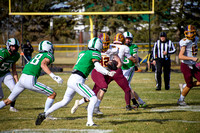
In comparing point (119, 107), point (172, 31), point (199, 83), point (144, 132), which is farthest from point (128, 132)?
point (172, 31)

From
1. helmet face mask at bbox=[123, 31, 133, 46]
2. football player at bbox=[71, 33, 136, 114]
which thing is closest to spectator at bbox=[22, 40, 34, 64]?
helmet face mask at bbox=[123, 31, 133, 46]

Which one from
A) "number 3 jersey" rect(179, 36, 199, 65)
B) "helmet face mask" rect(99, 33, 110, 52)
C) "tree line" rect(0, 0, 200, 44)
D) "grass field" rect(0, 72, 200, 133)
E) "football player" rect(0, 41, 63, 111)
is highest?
"tree line" rect(0, 0, 200, 44)

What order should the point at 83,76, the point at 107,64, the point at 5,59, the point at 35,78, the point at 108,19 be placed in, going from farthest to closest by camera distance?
the point at 108,19
the point at 5,59
the point at 107,64
the point at 35,78
the point at 83,76

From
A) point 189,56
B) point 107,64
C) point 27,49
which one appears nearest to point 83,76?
point 107,64

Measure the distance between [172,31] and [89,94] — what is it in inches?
746

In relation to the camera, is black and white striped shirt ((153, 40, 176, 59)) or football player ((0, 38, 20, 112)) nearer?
football player ((0, 38, 20, 112))

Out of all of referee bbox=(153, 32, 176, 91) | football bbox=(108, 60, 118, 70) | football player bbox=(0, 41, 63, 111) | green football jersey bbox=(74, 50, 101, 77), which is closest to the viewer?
green football jersey bbox=(74, 50, 101, 77)

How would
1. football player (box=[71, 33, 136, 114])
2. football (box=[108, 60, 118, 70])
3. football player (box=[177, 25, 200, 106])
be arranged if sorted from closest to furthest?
football (box=[108, 60, 118, 70]), football player (box=[71, 33, 136, 114]), football player (box=[177, 25, 200, 106])

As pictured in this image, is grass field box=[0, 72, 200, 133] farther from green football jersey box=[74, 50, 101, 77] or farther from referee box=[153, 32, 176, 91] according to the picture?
referee box=[153, 32, 176, 91]

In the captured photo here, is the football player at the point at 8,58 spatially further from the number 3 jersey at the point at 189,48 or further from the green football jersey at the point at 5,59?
the number 3 jersey at the point at 189,48

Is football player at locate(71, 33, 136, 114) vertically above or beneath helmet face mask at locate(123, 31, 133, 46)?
beneath

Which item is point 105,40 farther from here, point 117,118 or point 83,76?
point 117,118

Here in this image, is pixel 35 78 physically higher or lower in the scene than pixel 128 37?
lower

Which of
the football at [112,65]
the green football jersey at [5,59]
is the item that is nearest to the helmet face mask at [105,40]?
the football at [112,65]
